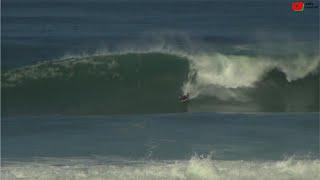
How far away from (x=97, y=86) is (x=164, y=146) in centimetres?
744

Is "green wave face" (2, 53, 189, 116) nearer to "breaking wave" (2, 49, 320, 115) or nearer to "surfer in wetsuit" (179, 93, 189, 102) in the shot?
"breaking wave" (2, 49, 320, 115)

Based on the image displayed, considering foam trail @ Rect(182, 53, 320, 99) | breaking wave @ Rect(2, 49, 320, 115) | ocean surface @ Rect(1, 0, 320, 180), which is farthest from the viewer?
foam trail @ Rect(182, 53, 320, 99)

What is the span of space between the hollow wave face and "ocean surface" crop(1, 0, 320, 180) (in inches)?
0.6

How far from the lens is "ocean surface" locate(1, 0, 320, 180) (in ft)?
33.0

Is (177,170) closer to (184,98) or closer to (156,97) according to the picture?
(184,98)

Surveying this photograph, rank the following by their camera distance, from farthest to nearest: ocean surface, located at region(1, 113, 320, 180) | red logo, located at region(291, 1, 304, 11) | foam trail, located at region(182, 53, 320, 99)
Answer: red logo, located at region(291, 1, 304, 11)
foam trail, located at region(182, 53, 320, 99)
ocean surface, located at region(1, 113, 320, 180)

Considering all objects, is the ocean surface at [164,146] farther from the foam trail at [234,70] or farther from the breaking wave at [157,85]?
the foam trail at [234,70]

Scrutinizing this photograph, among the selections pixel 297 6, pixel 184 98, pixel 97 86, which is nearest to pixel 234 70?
pixel 184 98

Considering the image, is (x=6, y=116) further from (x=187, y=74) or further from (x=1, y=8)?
(x=1, y=8)

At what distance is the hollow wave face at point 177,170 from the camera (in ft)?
29.5

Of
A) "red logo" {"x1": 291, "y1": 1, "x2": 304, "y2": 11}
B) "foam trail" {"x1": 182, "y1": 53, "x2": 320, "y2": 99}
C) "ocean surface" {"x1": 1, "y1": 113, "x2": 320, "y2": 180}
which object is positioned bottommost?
"ocean surface" {"x1": 1, "y1": 113, "x2": 320, "y2": 180}

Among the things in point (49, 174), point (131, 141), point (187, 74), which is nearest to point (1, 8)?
point (187, 74)

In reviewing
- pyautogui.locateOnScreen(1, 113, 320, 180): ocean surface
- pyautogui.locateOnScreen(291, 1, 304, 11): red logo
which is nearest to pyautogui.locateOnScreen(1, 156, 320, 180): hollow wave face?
pyautogui.locateOnScreen(1, 113, 320, 180): ocean surface

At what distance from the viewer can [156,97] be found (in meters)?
18.1
